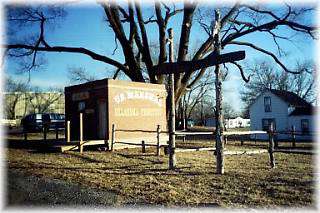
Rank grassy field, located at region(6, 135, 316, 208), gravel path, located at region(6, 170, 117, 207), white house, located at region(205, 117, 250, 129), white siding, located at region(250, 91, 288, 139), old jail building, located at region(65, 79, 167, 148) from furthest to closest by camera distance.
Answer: white house, located at region(205, 117, 250, 129) → white siding, located at region(250, 91, 288, 139) → old jail building, located at region(65, 79, 167, 148) → grassy field, located at region(6, 135, 316, 208) → gravel path, located at region(6, 170, 117, 207)

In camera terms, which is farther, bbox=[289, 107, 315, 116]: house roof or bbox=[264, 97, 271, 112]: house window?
bbox=[264, 97, 271, 112]: house window

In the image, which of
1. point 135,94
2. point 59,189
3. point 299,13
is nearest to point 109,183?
point 59,189

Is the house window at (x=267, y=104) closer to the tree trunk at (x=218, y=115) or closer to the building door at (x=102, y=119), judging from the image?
the building door at (x=102, y=119)

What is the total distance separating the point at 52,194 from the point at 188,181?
Answer: 3.08 m

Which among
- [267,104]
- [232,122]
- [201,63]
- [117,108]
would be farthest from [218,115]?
[232,122]

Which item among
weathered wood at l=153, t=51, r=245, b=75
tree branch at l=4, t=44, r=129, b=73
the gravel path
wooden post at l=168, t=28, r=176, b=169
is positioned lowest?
the gravel path

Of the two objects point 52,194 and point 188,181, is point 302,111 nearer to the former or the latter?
point 188,181

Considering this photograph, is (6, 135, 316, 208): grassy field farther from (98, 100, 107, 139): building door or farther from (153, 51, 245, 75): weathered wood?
(98, 100, 107, 139): building door

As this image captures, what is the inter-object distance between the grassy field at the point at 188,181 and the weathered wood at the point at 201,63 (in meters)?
2.96

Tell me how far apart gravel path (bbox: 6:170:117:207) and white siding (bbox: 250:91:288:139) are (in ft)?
94.5

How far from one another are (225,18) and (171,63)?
48.7ft

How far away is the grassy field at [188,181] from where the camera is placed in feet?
19.5

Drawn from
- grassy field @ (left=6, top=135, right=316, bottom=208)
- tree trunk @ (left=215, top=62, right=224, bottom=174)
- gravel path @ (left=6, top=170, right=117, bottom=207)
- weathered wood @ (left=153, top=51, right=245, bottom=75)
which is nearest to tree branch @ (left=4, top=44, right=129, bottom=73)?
grassy field @ (left=6, top=135, right=316, bottom=208)

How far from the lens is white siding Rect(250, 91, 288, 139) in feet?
107
